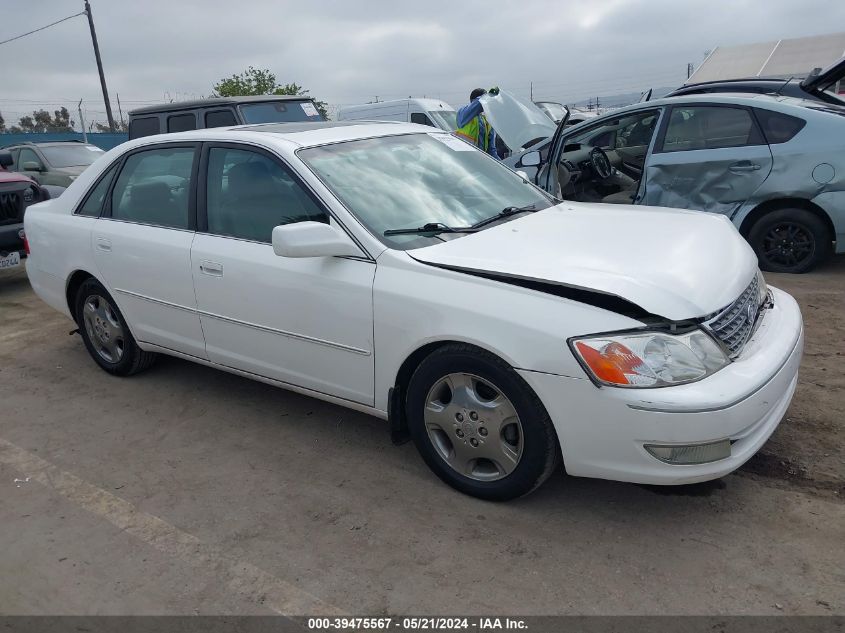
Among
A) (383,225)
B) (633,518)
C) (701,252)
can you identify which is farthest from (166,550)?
(701,252)

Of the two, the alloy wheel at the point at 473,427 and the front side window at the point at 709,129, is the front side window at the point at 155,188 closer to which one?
the alloy wheel at the point at 473,427

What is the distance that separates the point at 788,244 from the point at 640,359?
173 inches

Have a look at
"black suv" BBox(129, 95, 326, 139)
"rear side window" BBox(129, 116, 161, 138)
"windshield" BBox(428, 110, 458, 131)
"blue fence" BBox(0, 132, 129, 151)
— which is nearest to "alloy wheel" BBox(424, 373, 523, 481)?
"black suv" BBox(129, 95, 326, 139)

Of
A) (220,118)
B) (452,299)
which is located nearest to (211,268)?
(452,299)

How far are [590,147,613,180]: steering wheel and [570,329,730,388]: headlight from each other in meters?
5.20

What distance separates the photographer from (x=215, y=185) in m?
3.81

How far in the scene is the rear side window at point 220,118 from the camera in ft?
29.0

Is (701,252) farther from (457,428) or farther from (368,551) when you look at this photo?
(368,551)

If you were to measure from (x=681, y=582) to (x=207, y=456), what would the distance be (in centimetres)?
238

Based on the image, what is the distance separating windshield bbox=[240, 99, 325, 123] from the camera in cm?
897

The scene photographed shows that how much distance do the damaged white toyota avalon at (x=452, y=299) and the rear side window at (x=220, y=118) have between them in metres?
4.64

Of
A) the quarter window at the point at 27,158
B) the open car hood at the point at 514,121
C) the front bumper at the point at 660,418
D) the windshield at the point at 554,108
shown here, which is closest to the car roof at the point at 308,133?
the front bumper at the point at 660,418

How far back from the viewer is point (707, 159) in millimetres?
6125

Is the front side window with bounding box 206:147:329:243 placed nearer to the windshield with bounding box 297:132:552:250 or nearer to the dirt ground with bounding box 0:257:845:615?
the windshield with bounding box 297:132:552:250
